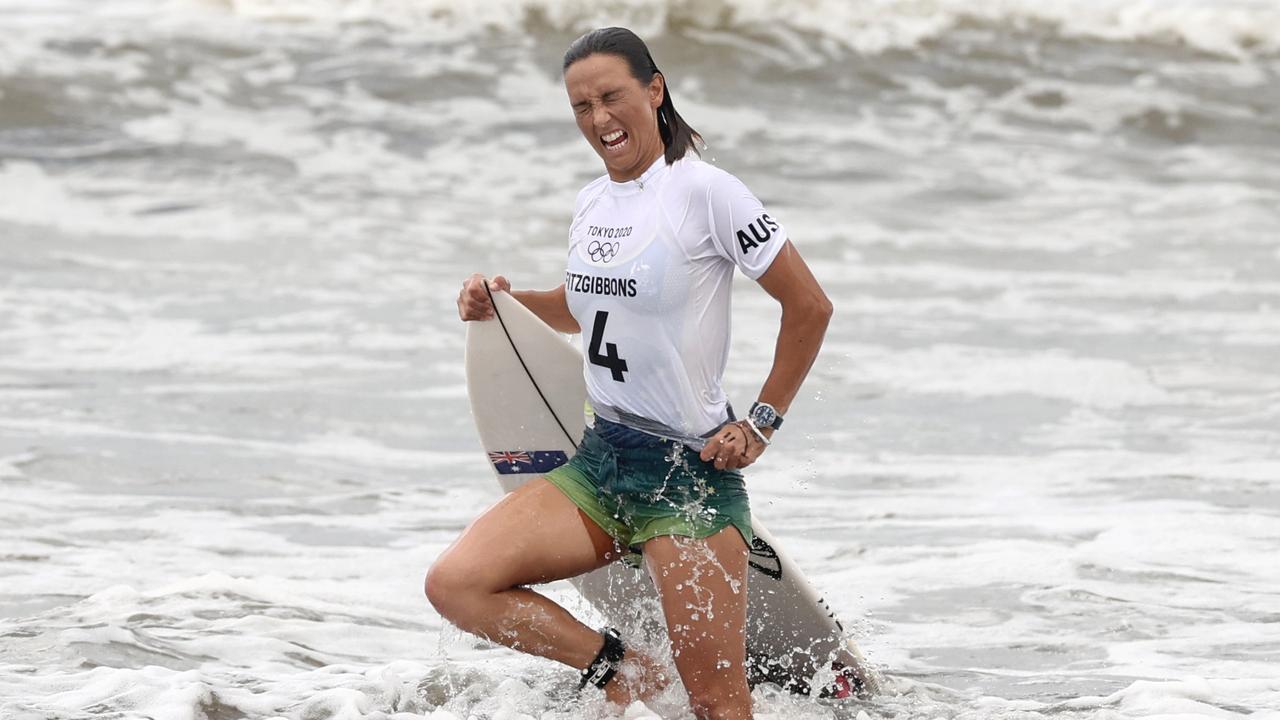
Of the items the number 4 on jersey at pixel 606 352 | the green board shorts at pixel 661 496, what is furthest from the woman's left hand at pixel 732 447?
the number 4 on jersey at pixel 606 352

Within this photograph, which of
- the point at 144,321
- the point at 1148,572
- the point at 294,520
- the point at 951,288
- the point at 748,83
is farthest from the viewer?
the point at 748,83

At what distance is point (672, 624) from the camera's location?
391 centimetres

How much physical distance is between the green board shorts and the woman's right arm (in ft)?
1.74

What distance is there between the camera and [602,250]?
3953mm

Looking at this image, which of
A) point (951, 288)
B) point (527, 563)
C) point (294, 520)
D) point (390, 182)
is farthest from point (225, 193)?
point (527, 563)

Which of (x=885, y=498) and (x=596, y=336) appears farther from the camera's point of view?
(x=885, y=498)

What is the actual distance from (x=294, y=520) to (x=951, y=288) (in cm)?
673

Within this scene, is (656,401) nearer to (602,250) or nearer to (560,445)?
(602,250)

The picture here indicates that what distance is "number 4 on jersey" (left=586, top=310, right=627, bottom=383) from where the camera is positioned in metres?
3.95

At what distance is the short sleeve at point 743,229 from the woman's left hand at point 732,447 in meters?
0.37

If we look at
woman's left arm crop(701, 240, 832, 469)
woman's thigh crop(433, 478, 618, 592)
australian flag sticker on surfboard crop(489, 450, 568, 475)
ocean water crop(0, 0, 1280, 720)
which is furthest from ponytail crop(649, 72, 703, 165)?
ocean water crop(0, 0, 1280, 720)

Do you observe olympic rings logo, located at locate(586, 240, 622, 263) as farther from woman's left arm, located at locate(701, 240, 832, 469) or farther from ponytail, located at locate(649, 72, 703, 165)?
woman's left arm, located at locate(701, 240, 832, 469)

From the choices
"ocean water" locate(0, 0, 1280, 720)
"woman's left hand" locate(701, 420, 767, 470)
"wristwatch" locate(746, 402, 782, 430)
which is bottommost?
"ocean water" locate(0, 0, 1280, 720)

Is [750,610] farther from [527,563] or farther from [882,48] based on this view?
[882,48]
